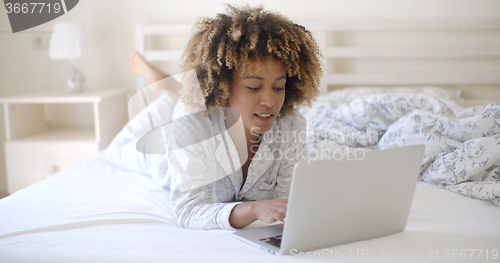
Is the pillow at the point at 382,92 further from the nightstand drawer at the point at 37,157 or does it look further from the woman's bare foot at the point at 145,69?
the nightstand drawer at the point at 37,157

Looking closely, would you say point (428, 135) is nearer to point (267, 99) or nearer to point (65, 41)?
point (267, 99)

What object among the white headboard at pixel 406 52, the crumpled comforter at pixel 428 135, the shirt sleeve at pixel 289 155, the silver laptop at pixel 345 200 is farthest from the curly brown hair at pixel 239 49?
the white headboard at pixel 406 52

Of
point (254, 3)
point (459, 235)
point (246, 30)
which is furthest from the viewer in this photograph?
point (254, 3)

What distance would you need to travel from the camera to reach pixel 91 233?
87cm

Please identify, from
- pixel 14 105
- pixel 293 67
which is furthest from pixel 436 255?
pixel 14 105

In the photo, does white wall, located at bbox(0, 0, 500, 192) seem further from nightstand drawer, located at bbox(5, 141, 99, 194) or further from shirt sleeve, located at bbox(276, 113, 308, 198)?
shirt sleeve, located at bbox(276, 113, 308, 198)

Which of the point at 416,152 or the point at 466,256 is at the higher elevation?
the point at 416,152

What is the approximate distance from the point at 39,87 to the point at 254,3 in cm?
138

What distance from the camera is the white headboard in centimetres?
213

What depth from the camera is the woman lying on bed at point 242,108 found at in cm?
94

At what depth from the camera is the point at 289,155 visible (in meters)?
1.11

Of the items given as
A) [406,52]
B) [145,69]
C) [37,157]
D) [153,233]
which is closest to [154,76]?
[145,69]

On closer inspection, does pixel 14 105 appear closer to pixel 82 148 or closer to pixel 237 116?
pixel 82 148

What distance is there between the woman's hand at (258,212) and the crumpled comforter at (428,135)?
233 millimetres
